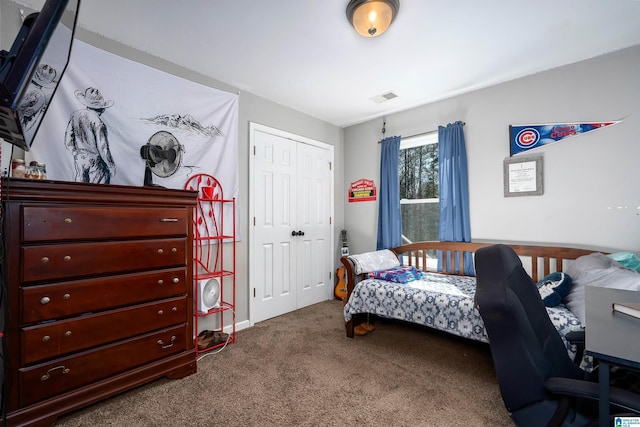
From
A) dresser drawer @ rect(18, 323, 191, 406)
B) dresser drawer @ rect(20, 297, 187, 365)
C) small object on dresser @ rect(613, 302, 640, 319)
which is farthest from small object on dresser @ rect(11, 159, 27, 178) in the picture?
small object on dresser @ rect(613, 302, 640, 319)

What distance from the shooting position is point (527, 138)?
8.81ft

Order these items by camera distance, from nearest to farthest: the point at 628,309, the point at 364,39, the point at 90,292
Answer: the point at 628,309 < the point at 90,292 < the point at 364,39

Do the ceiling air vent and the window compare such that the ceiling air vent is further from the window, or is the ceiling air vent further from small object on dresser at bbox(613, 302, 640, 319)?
small object on dresser at bbox(613, 302, 640, 319)

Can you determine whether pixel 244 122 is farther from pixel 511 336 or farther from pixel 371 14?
pixel 511 336

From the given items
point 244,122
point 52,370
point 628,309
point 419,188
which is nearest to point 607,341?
point 628,309

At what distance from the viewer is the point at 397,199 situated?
3551mm

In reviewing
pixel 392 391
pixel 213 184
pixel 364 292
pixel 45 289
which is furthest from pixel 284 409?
pixel 213 184

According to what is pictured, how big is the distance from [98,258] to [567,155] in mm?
3710

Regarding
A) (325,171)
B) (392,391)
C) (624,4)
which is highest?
(624,4)

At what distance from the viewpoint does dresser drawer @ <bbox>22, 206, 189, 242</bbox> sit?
4.86 feet

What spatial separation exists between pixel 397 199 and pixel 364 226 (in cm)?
67

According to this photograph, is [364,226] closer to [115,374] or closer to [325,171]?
[325,171]

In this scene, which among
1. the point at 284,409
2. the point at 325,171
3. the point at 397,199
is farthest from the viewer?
the point at 325,171

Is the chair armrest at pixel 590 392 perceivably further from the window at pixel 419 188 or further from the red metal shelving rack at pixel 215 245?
the window at pixel 419 188
